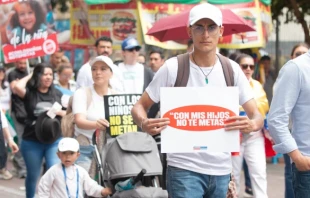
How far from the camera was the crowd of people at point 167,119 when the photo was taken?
5.41m

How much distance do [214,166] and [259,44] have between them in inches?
372

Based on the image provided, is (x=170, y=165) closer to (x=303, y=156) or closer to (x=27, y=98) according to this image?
(x=303, y=156)

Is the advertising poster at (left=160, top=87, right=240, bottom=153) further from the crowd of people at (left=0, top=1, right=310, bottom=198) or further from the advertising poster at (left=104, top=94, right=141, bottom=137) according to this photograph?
the advertising poster at (left=104, top=94, right=141, bottom=137)

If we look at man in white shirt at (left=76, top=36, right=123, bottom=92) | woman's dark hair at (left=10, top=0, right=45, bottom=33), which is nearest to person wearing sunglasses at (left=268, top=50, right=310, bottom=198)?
man in white shirt at (left=76, top=36, right=123, bottom=92)

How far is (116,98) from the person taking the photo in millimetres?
8383

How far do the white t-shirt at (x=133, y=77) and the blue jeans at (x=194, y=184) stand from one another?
5.20m

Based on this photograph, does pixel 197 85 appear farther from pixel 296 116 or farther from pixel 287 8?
pixel 287 8

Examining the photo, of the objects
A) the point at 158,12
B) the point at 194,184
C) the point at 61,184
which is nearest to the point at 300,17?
the point at 158,12

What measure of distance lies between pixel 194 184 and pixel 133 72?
18.9ft

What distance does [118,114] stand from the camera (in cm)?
839

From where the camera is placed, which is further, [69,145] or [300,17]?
[300,17]

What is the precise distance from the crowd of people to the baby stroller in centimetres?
23

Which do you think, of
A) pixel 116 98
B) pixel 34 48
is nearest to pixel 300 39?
pixel 34 48

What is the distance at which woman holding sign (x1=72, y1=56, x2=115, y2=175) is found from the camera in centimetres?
827
